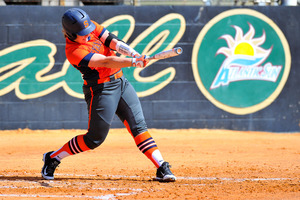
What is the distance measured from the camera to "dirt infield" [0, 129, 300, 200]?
4.45m

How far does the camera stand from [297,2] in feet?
36.1

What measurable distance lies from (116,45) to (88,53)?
0.46 metres

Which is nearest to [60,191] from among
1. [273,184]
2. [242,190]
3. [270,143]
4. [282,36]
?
[242,190]

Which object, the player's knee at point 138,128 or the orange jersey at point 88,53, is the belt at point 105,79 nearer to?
the orange jersey at point 88,53

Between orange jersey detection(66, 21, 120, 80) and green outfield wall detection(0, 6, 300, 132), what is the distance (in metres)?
4.70

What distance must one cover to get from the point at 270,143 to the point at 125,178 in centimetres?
430

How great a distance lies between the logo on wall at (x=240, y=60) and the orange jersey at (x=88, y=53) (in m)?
5.04

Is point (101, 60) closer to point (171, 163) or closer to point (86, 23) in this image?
point (86, 23)

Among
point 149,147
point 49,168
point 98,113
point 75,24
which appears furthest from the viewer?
point 49,168

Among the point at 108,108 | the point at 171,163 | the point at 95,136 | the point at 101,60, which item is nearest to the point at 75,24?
the point at 101,60

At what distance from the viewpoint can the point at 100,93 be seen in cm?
488

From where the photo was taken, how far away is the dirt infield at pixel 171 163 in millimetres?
4447

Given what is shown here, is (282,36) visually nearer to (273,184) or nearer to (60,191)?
(273,184)

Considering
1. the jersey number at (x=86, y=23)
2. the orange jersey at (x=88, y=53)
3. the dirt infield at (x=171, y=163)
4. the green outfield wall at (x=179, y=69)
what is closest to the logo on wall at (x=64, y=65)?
the green outfield wall at (x=179, y=69)
